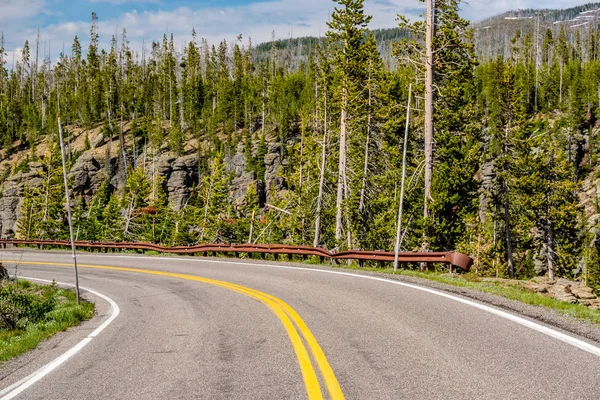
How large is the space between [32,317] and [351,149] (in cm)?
2272

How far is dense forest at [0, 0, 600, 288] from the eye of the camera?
79.7 ft

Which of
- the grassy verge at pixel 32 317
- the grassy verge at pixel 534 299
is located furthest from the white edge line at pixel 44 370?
the grassy verge at pixel 534 299

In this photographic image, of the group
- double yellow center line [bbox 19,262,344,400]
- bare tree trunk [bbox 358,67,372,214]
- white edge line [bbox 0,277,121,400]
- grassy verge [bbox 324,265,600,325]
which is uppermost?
bare tree trunk [bbox 358,67,372,214]

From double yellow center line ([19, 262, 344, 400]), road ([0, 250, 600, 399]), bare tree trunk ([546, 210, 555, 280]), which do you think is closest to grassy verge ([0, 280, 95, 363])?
road ([0, 250, 600, 399])

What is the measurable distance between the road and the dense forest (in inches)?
359

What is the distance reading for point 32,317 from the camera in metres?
11.8

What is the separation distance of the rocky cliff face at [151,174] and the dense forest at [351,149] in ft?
3.48

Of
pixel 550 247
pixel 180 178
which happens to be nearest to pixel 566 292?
pixel 550 247

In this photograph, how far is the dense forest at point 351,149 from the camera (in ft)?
79.7

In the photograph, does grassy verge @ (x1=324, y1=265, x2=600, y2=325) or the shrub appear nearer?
grassy verge @ (x1=324, y1=265, x2=600, y2=325)

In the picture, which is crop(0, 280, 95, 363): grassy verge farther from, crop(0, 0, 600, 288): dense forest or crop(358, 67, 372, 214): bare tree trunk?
crop(358, 67, 372, 214): bare tree trunk

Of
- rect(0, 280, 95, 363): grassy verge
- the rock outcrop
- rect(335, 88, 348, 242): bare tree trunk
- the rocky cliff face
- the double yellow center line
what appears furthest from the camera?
the rocky cliff face

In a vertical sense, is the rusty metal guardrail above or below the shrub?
above

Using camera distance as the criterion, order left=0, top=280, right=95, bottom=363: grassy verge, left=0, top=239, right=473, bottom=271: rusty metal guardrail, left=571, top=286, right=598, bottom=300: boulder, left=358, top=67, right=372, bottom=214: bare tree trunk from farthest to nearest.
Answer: left=358, top=67, right=372, bottom=214: bare tree trunk, left=0, top=239, right=473, bottom=271: rusty metal guardrail, left=571, top=286, right=598, bottom=300: boulder, left=0, top=280, right=95, bottom=363: grassy verge
